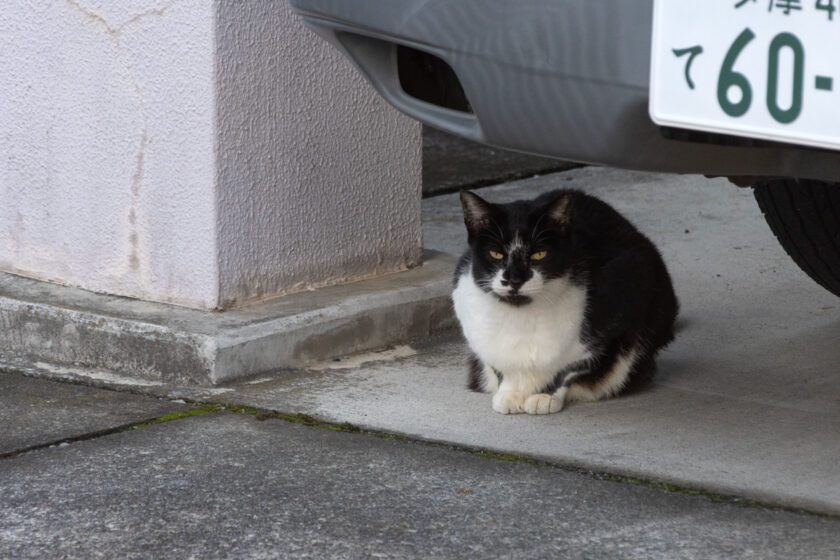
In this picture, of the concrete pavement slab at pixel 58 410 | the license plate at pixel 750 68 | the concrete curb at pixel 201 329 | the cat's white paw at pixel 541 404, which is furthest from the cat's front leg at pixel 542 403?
the license plate at pixel 750 68

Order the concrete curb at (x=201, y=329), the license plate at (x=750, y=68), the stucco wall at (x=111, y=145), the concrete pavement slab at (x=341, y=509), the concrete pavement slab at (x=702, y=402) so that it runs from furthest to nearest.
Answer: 1. the stucco wall at (x=111, y=145)
2. the concrete curb at (x=201, y=329)
3. the concrete pavement slab at (x=702, y=402)
4. the concrete pavement slab at (x=341, y=509)
5. the license plate at (x=750, y=68)

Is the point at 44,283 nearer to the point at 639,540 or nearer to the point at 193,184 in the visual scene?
the point at 193,184

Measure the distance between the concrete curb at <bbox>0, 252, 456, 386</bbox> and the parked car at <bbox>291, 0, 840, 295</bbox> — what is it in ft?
3.80

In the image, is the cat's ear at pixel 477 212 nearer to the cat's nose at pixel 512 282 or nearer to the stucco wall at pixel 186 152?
the cat's nose at pixel 512 282

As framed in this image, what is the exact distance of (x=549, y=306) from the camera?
3256 mm

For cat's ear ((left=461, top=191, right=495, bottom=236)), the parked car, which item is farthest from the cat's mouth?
the parked car

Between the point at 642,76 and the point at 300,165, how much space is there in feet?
6.14

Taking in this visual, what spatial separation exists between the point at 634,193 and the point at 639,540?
3360 millimetres

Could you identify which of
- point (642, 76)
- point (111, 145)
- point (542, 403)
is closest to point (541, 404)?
point (542, 403)

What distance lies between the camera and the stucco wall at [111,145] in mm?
3604

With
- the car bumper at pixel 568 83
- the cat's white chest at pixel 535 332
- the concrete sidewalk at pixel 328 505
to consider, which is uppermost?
the car bumper at pixel 568 83

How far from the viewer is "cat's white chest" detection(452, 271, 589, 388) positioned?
3.26m

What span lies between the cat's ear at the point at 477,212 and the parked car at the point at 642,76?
2.22 feet

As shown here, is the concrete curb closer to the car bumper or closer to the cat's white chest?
the cat's white chest
